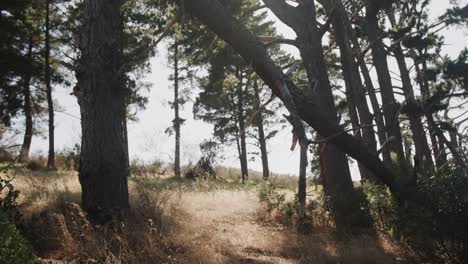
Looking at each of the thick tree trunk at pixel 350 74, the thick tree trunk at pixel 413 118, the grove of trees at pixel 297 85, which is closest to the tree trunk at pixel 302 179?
the grove of trees at pixel 297 85

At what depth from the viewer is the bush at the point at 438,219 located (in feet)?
15.1

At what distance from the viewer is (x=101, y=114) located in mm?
5574

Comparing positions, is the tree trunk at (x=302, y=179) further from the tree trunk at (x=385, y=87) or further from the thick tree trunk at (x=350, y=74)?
the tree trunk at (x=385, y=87)

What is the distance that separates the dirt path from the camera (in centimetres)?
479

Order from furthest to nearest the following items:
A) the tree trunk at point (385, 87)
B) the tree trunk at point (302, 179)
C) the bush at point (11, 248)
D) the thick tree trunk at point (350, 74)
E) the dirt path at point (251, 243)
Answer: the tree trunk at point (385, 87) < the thick tree trunk at point (350, 74) < the dirt path at point (251, 243) < the tree trunk at point (302, 179) < the bush at point (11, 248)

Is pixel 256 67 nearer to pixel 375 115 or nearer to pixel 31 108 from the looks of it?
pixel 375 115

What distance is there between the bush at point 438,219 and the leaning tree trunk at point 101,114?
429 centimetres

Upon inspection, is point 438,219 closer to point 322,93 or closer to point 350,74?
point 322,93

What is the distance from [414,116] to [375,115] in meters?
1.61

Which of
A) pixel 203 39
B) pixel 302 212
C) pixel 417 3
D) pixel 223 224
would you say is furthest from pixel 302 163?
pixel 417 3

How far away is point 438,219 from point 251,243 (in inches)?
105

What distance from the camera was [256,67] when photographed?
5.32 m

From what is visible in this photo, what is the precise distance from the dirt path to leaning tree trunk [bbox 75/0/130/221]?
124 cm

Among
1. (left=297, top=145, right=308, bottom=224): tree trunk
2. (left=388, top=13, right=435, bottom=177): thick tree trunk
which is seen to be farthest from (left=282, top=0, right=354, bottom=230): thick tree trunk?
(left=388, top=13, right=435, bottom=177): thick tree trunk
